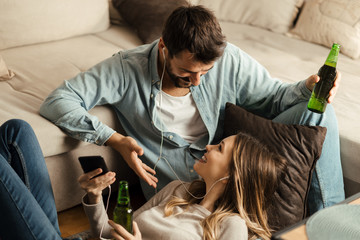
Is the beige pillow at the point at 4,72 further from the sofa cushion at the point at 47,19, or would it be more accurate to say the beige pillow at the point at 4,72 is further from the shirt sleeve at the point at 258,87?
the shirt sleeve at the point at 258,87

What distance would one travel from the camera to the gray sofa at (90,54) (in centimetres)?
194

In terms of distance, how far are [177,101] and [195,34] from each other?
351 millimetres

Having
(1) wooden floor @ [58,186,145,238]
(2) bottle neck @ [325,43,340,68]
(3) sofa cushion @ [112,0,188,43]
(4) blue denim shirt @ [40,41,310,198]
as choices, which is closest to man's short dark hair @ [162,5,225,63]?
(4) blue denim shirt @ [40,41,310,198]

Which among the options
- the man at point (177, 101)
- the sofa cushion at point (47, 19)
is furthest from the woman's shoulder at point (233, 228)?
the sofa cushion at point (47, 19)

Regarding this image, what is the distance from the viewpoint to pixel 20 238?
4.61ft

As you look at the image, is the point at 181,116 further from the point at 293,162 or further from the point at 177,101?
the point at 293,162

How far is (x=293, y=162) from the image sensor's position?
1786 mm

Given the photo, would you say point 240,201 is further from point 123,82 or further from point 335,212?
A: point 123,82

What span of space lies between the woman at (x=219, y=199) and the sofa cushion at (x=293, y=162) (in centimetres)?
10

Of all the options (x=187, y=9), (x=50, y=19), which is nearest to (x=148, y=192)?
(x=187, y=9)

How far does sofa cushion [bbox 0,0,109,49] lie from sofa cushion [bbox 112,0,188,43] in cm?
14

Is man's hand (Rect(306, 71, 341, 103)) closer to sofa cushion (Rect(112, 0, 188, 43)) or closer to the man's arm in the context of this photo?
the man's arm

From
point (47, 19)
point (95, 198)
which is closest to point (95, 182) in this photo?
point (95, 198)

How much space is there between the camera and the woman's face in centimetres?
164
